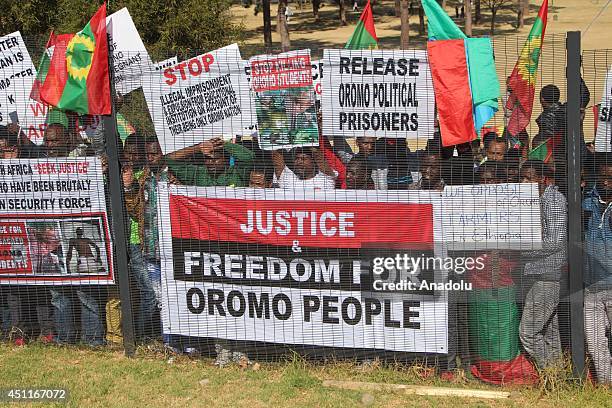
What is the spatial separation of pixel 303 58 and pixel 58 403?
10.2ft

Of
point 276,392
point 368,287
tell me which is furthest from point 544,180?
point 276,392

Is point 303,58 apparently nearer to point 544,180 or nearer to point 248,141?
point 248,141

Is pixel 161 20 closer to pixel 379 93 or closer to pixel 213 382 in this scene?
pixel 379 93

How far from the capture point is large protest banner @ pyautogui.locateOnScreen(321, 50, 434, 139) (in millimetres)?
5895

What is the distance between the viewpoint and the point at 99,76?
20.7ft

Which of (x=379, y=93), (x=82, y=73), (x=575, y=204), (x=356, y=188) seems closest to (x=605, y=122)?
Answer: (x=575, y=204)

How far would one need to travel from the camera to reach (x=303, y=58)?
6.05 meters

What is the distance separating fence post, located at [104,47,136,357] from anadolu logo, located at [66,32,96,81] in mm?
184

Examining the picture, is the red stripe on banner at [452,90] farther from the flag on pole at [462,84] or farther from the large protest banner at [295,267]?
the large protest banner at [295,267]

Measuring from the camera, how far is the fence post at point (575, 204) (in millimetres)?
5488

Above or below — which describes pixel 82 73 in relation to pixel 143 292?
above

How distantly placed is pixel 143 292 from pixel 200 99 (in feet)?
5.53

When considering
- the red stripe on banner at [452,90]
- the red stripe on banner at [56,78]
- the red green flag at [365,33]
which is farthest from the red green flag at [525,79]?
the red stripe on banner at [56,78]

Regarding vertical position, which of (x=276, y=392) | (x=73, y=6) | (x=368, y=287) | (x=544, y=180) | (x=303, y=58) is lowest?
(x=276, y=392)
